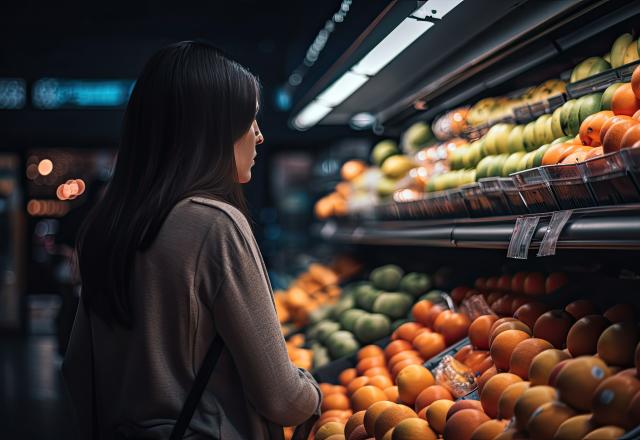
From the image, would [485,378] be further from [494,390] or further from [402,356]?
[402,356]

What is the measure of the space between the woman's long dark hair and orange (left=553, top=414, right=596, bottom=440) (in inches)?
31.8

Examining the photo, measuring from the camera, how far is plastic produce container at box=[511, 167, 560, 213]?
1613mm

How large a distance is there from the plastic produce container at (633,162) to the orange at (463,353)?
0.84 metres

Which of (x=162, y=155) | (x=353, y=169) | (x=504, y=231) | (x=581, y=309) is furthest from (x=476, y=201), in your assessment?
(x=353, y=169)

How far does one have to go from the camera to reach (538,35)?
2.19m

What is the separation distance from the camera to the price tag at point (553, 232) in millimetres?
1479

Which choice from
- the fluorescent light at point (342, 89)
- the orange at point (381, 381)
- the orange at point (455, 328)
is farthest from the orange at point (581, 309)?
the fluorescent light at point (342, 89)

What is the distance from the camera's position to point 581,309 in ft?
5.49

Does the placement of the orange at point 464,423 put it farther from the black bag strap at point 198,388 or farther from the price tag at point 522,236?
the black bag strap at point 198,388

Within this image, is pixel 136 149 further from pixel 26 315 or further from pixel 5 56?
pixel 26 315

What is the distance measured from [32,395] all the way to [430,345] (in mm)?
4390

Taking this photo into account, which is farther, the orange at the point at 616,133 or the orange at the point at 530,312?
the orange at the point at 530,312

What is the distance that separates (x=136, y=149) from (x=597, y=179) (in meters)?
0.95

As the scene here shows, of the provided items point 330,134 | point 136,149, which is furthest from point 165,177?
point 330,134
